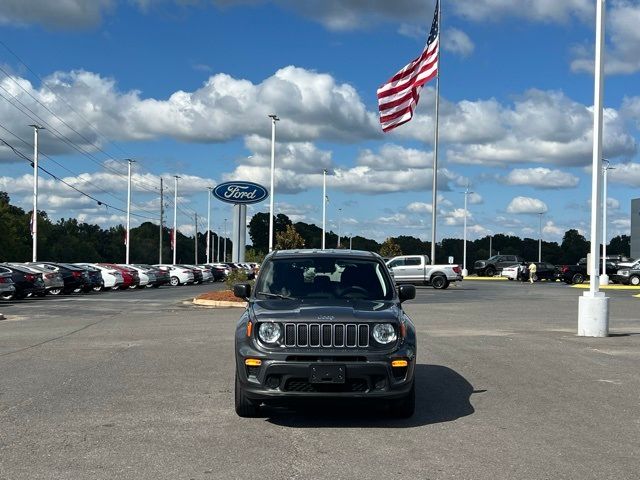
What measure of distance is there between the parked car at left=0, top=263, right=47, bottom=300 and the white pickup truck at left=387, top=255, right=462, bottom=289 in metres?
18.5

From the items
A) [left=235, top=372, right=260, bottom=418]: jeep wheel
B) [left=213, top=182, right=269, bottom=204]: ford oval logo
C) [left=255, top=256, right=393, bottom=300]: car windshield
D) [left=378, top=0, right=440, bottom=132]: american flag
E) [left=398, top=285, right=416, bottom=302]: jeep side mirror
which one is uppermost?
[left=378, top=0, right=440, bottom=132]: american flag

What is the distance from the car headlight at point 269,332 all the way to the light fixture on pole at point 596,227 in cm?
1077

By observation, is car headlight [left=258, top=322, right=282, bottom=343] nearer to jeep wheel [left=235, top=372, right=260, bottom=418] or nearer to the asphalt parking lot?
jeep wheel [left=235, top=372, right=260, bottom=418]

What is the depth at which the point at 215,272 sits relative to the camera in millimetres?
62750

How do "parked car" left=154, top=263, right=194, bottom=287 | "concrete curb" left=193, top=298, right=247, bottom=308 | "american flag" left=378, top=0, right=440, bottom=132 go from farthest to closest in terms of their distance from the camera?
1. "parked car" left=154, top=263, right=194, bottom=287
2. "american flag" left=378, top=0, right=440, bottom=132
3. "concrete curb" left=193, top=298, right=247, bottom=308

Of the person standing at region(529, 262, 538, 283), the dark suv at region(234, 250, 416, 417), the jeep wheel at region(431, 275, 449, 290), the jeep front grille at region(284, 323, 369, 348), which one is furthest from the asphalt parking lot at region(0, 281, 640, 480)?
the person standing at region(529, 262, 538, 283)

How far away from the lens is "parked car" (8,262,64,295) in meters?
35.2

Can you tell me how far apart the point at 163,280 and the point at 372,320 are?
43924 mm

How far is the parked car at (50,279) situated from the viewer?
35156mm

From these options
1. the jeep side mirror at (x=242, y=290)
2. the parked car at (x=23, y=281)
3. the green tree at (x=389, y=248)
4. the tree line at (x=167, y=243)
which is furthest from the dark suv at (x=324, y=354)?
the green tree at (x=389, y=248)

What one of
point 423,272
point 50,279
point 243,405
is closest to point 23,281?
point 50,279

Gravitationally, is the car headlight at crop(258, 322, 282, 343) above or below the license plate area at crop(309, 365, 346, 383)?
above

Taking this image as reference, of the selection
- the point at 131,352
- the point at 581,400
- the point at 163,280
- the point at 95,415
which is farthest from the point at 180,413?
the point at 163,280

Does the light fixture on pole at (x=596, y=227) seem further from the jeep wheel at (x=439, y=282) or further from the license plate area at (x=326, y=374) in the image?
the jeep wheel at (x=439, y=282)
